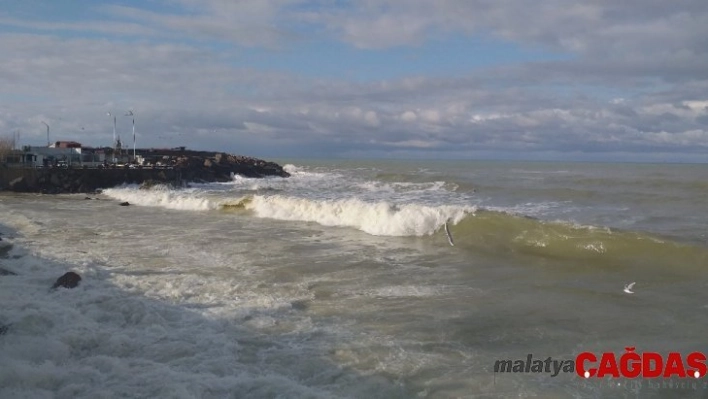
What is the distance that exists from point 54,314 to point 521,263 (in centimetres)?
943

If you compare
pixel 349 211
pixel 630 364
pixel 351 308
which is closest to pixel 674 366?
pixel 630 364

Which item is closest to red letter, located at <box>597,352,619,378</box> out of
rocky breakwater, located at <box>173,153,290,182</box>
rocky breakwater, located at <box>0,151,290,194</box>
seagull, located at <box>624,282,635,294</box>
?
seagull, located at <box>624,282,635,294</box>

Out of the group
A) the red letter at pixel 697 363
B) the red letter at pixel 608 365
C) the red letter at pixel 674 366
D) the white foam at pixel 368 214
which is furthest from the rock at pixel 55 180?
the red letter at pixel 697 363

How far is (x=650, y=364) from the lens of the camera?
6355 millimetres

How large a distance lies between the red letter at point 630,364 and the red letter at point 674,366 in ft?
0.90

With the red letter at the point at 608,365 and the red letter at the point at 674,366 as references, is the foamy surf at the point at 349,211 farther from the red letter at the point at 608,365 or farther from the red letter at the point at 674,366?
the red letter at the point at 674,366

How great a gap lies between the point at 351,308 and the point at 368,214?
10850 millimetres

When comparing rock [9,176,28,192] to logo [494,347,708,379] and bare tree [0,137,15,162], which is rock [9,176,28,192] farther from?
logo [494,347,708,379]

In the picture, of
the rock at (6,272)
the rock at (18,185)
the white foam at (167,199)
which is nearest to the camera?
the rock at (6,272)

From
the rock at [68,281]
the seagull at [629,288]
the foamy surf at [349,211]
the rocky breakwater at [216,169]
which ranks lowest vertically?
the rock at [68,281]

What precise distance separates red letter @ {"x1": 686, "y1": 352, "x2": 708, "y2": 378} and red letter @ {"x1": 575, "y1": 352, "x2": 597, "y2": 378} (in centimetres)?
100

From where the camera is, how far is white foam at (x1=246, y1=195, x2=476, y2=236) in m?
17.3

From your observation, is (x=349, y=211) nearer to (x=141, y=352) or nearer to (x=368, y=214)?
(x=368, y=214)

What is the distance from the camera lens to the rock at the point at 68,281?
29.6 feet
